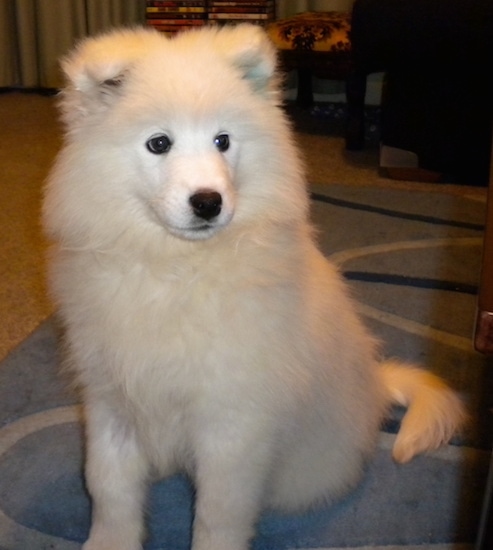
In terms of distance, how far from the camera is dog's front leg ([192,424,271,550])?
3.80 feet

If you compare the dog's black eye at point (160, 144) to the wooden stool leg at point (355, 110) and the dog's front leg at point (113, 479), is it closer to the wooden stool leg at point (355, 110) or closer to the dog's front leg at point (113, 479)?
the dog's front leg at point (113, 479)

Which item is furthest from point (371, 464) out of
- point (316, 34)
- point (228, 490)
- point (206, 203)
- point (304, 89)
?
point (304, 89)

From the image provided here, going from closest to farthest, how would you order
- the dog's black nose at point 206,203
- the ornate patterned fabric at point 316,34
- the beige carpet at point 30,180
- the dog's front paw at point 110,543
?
the dog's black nose at point 206,203 < the dog's front paw at point 110,543 < the beige carpet at point 30,180 < the ornate patterned fabric at point 316,34

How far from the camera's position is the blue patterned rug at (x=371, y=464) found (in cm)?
136

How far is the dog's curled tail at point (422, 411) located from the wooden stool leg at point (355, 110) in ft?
7.12

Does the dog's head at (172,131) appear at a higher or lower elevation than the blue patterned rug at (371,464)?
higher

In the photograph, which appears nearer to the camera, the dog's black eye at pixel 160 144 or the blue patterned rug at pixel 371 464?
the dog's black eye at pixel 160 144

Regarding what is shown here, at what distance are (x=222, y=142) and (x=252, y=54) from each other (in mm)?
145

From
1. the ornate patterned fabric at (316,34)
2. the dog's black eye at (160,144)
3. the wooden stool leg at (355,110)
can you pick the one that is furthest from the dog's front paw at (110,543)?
the ornate patterned fabric at (316,34)

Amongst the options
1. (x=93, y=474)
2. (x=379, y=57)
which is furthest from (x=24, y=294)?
(x=379, y=57)

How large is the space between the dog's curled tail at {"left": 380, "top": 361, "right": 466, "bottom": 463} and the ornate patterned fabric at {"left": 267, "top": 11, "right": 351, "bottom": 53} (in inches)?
95.6

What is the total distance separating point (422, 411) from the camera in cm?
152

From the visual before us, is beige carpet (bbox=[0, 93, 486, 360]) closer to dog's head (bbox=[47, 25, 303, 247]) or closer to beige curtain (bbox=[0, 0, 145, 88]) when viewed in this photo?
beige curtain (bbox=[0, 0, 145, 88])

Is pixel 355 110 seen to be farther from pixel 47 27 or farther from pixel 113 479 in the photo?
pixel 113 479
